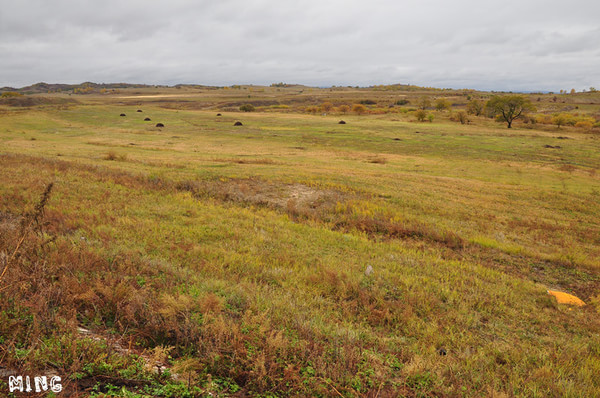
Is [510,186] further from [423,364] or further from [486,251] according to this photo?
[423,364]

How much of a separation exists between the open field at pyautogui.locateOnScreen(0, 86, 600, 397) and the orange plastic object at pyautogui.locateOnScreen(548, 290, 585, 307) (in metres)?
0.23

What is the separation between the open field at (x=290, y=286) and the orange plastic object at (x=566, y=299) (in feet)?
0.75

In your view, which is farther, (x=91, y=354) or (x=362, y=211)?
(x=362, y=211)

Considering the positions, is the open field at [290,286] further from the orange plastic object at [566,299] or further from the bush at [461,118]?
the bush at [461,118]

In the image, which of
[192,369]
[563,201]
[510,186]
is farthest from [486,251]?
[510,186]

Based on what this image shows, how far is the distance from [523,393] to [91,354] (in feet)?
17.0

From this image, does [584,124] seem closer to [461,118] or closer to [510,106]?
[510,106]

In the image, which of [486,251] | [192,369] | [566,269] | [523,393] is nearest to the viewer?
[192,369]

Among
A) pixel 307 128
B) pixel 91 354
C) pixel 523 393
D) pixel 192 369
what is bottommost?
pixel 523 393

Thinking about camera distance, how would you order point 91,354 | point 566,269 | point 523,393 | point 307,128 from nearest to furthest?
point 91,354
point 523,393
point 566,269
point 307,128

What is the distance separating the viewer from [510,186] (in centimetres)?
2200

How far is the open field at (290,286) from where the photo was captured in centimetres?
374

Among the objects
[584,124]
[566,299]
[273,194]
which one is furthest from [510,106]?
[566,299]

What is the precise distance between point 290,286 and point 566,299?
6711 mm
